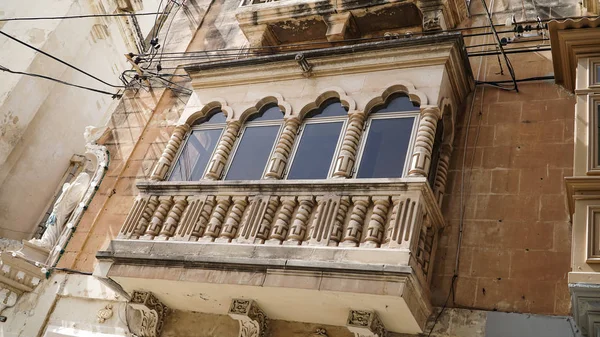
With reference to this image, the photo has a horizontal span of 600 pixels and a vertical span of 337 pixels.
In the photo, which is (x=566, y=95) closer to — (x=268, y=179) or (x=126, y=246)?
(x=268, y=179)

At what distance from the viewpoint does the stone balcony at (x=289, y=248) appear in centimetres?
751

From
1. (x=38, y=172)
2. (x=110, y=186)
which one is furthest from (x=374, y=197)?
(x=38, y=172)

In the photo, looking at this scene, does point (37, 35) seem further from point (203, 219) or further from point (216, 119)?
point (203, 219)

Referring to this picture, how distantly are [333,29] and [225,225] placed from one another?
15.4ft

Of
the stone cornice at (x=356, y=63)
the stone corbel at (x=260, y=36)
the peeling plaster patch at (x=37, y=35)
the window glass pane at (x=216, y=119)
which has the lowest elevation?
the window glass pane at (x=216, y=119)

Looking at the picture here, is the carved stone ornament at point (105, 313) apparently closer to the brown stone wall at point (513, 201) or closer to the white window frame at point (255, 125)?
the white window frame at point (255, 125)

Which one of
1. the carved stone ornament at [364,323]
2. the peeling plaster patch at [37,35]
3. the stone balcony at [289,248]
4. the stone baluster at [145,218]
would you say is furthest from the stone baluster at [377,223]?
the peeling plaster patch at [37,35]

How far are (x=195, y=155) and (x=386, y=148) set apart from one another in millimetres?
3239

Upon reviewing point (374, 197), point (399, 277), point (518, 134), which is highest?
point (518, 134)

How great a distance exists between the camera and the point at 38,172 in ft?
53.3

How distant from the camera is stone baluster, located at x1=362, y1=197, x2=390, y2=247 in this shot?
7.64 metres

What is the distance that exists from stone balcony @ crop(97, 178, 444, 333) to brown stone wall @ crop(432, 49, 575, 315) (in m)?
0.50

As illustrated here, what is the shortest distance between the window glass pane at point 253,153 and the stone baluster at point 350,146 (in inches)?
50.9

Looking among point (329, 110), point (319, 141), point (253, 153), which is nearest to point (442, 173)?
point (319, 141)
